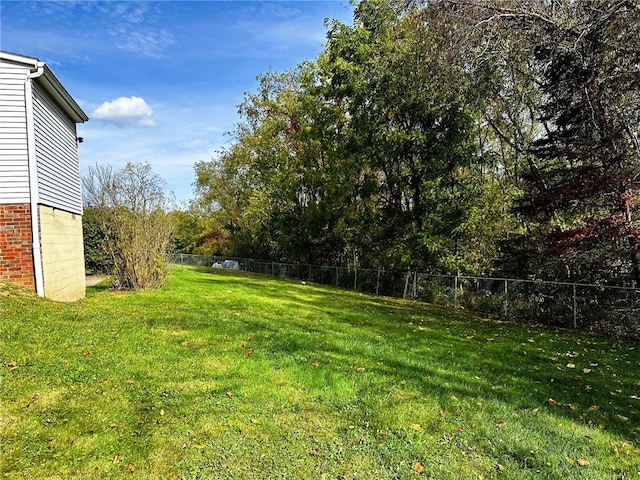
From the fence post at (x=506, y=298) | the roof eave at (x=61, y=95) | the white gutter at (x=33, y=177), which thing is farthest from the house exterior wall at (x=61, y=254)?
the fence post at (x=506, y=298)

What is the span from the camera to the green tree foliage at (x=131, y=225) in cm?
1168

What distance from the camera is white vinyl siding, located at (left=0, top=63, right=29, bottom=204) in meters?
7.49

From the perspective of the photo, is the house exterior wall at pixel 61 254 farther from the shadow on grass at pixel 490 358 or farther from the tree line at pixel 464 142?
the tree line at pixel 464 142

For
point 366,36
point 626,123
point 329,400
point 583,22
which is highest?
point 366,36

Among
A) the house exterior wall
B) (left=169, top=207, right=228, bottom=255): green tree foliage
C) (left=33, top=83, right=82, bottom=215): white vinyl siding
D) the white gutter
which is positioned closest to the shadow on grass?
the house exterior wall

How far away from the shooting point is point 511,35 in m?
8.53

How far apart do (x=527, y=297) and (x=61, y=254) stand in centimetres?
1220

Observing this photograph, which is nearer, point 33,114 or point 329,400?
point 329,400

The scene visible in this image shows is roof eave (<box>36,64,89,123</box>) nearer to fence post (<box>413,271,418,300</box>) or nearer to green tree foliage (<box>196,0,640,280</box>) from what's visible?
green tree foliage (<box>196,0,640,280</box>)

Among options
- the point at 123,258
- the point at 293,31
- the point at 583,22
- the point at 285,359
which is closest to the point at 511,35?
the point at 583,22

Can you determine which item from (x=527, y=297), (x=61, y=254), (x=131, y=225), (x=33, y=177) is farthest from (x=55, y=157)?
(x=527, y=297)

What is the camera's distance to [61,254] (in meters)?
9.02

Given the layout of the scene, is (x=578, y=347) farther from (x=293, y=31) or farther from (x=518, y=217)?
(x=293, y=31)

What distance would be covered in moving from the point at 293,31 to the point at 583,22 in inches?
247
